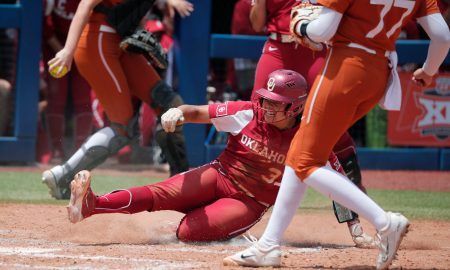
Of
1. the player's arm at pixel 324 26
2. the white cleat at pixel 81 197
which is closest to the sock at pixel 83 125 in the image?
the white cleat at pixel 81 197

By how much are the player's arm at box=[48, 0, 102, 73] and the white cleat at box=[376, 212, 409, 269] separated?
2.71 metres

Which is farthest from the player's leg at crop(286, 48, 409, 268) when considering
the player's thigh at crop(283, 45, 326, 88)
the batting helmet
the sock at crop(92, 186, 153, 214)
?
the player's thigh at crop(283, 45, 326, 88)

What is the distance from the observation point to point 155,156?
32.6ft

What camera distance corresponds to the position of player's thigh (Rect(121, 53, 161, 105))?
22.7ft

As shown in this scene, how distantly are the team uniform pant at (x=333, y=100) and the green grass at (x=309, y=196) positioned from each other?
288cm

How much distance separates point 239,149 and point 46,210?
1973mm

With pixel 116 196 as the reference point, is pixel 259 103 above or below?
above

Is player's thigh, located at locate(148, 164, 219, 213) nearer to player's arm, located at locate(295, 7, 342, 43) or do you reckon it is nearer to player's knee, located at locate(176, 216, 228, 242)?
player's knee, located at locate(176, 216, 228, 242)

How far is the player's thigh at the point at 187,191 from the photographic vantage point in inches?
215

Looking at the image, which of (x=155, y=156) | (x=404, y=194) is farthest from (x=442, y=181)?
(x=155, y=156)

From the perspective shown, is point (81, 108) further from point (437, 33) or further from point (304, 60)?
point (437, 33)

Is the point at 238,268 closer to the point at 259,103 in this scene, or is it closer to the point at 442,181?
the point at 259,103

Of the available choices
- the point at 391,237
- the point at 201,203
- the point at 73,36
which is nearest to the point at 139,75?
the point at 73,36

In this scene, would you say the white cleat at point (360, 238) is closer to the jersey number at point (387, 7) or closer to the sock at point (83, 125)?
the jersey number at point (387, 7)
